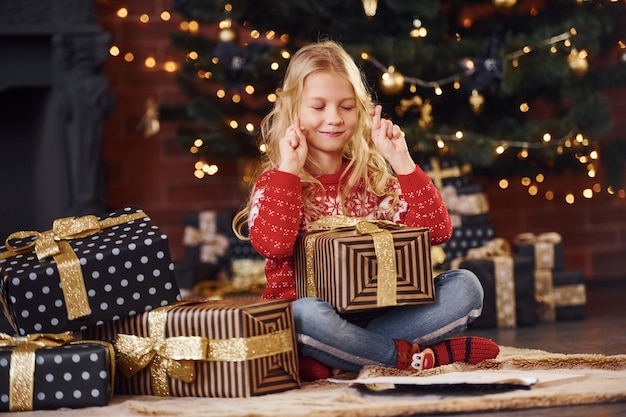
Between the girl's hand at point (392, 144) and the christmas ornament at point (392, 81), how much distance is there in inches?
32.1

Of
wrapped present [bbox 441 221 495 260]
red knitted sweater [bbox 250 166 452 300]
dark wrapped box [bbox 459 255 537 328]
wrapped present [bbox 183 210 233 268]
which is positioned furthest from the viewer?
wrapped present [bbox 183 210 233 268]

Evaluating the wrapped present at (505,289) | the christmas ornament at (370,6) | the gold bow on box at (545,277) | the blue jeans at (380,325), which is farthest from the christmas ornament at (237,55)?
the blue jeans at (380,325)

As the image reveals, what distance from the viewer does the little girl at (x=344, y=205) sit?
191cm

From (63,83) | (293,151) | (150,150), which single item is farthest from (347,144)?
(150,150)

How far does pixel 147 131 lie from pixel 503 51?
1296 millimetres

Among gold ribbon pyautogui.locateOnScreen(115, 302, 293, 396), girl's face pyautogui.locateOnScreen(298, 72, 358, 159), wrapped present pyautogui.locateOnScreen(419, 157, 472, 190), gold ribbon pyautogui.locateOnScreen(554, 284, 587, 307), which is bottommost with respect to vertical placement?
gold ribbon pyautogui.locateOnScreen(554, 284, 587, 307)

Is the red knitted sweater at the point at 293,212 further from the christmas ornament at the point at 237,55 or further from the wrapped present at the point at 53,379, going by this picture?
the christmas ornament at the point at 237,55

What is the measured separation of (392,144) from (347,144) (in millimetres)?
216

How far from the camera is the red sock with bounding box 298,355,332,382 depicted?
6.25 ft

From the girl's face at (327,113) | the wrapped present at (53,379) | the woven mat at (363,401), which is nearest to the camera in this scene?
the woven mat at (363,401)

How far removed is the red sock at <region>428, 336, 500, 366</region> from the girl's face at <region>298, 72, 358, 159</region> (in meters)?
0.48

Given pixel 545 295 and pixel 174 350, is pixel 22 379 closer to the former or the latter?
pixel 174 350

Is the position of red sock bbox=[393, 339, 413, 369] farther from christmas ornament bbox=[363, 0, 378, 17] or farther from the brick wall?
the brick wall

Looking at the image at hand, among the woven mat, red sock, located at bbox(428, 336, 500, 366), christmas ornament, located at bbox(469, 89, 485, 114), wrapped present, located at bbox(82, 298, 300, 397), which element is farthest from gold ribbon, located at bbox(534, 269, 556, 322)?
wrapped present, located at bbox(82, 298, 300, 397)
